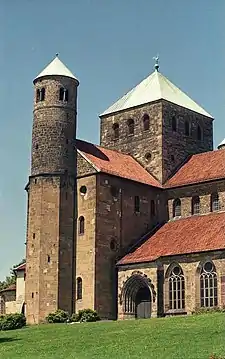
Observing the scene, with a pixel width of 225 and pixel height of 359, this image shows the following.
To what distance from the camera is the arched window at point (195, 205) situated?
66125 mm

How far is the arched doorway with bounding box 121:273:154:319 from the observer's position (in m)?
61.0

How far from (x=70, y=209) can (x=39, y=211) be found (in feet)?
8.93

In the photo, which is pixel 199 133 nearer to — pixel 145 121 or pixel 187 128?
pixel 187 128

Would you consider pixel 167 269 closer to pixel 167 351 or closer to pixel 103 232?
pixel 103 232

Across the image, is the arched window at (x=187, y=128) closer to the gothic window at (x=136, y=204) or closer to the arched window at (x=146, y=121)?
the arched window at (x=146, y=121)

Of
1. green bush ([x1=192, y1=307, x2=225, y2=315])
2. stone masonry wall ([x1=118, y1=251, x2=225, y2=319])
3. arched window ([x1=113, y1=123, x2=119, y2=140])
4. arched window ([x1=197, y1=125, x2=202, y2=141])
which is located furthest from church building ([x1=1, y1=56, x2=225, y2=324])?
arched window ([x1=197, y1=125, x2=202, y2=141])

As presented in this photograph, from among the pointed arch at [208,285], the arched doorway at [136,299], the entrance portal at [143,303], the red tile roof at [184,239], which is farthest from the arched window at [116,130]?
the pointed arch at [208,285]

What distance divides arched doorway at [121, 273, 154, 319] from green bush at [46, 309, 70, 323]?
4693 millimetres

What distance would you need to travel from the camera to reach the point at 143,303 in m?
61.5

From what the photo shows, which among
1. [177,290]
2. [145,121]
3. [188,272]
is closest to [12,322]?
[177,290]

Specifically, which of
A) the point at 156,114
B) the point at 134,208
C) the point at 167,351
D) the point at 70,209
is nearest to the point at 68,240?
the point at 70,209

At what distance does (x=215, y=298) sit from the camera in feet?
185

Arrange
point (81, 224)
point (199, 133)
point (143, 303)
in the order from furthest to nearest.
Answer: point (199, 133), point (81, 224), point (143, 303)

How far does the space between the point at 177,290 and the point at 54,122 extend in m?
17.3
